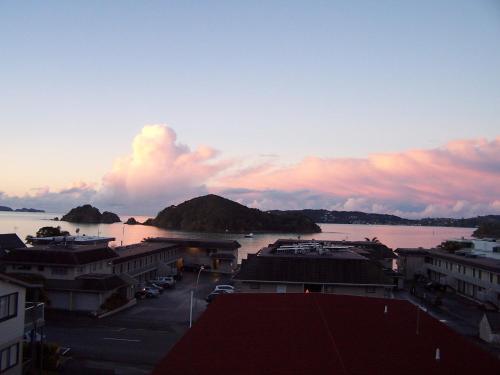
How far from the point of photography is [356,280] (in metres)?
30.6

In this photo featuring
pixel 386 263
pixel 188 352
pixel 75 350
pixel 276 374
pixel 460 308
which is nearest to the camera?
pixel 276 374

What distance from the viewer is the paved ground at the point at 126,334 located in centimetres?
2378

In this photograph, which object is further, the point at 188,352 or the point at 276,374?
the point at 188,352

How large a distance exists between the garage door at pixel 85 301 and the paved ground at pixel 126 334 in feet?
5.07

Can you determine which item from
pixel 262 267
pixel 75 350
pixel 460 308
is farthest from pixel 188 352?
pixel 460 308

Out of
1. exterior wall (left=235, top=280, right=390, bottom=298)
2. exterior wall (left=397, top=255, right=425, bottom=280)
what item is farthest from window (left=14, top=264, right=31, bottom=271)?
exterior wall (left=397, top=255, right=425, bottom=280)

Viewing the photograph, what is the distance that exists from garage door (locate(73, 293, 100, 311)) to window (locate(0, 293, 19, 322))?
1471 cm

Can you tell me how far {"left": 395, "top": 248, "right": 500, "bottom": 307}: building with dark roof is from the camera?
42938mm

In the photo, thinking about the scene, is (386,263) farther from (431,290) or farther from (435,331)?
(435,331)

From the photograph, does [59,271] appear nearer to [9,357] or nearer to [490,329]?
[9,357]

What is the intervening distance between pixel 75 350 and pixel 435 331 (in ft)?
59.0

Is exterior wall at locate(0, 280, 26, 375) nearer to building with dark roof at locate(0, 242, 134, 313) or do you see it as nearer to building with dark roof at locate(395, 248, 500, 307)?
building with dark roof at locate(0, 242, 134, 313)

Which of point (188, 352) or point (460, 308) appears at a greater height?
point (188, 352)

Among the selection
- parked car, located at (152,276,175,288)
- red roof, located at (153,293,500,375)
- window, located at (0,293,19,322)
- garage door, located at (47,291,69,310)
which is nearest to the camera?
red roof, located at (153,293,500,375)
